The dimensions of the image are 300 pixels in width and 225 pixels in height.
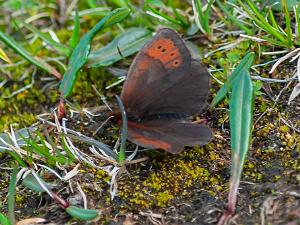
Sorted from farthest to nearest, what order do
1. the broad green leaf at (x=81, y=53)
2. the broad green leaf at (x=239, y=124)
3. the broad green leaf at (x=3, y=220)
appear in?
the broad green leaf at (x=81, y=53), the broad green leaf at (x=3, y=220), the broad green leaf at (x=239, y=124)

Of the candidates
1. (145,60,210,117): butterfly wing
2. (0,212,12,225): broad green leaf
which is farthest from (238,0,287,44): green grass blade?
(0,212,12,225): broad green leaf

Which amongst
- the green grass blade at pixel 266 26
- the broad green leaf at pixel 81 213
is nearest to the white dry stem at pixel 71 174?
the broad green leaf at pixel 81 213

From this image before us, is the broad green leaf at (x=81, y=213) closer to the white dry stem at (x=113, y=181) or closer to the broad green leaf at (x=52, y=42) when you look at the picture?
the white dry stem at (x=113, y=181)

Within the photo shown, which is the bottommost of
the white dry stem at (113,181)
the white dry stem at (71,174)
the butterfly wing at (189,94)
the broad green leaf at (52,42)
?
the white dry stem at (113,181)

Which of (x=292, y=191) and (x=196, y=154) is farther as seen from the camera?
(x=196, y=154)

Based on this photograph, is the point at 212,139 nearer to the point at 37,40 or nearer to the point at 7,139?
the point at 7,139

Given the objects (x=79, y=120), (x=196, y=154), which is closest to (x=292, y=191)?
(x=196, y=154)

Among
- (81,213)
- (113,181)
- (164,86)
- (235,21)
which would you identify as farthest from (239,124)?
(235,21)
